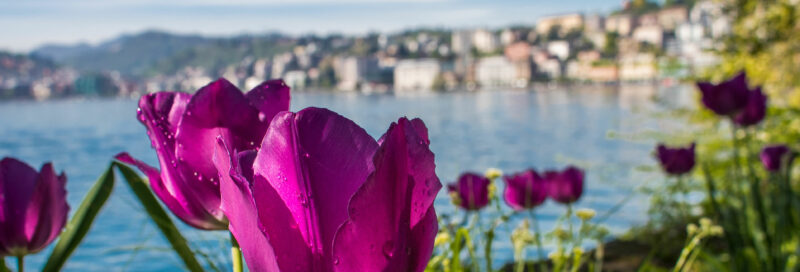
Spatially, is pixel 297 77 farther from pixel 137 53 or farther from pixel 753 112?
pixel 753 112

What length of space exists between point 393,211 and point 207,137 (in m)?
0.11

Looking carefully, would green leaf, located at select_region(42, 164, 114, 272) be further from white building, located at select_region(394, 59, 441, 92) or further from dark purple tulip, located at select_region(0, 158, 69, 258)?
white building, located at select_region(394, 59, 441, 92)

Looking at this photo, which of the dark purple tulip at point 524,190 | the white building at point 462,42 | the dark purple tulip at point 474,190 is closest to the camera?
the dark purple tulip at point 474,190

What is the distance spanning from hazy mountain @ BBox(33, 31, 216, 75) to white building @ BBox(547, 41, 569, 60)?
41.7 m

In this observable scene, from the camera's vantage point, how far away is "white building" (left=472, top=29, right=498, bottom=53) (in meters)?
82.6

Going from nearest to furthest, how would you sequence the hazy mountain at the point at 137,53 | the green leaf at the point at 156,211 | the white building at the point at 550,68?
1. the green leaf at the point at 156,211
2. the white building at the point at 550,68
3. the hazy mountain at the point at 137,53

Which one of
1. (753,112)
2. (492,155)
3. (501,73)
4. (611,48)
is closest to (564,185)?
(753,112)

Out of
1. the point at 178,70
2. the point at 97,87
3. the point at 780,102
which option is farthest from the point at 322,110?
the point at 178,70

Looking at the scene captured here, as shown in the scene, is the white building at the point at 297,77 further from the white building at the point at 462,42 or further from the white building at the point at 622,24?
the white building at the point at 622,24

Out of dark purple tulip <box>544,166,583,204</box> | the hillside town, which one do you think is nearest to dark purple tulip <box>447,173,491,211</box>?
dark purple tulip <box>544,166,583,204</box>

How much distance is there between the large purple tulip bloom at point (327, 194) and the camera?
0.24 m

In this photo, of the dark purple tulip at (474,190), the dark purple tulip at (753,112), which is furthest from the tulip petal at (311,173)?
A: the dark purple tulip at (753,112)

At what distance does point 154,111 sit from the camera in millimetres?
358

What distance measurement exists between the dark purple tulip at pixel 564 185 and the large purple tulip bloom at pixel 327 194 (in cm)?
109
